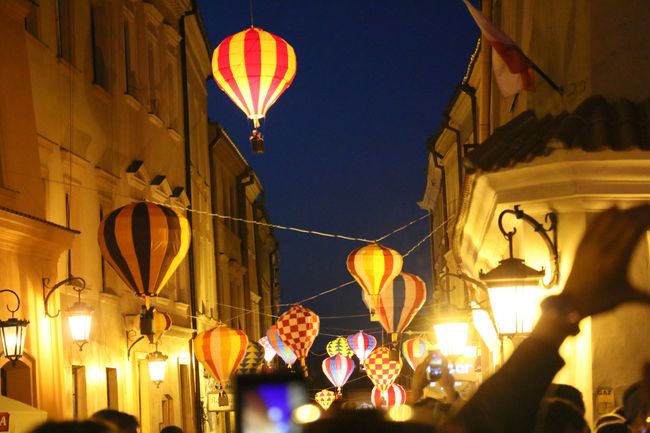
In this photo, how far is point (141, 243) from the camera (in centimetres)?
1541

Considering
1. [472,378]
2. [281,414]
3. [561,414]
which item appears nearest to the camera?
[281,414]

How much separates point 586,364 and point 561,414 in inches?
143

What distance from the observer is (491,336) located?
13.6 m

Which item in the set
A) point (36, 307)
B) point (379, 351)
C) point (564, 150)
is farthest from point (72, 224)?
point (379, 351)

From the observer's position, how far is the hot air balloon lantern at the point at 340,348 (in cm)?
3969

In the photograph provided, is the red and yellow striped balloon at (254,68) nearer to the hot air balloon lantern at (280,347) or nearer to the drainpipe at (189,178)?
the drainpipe at (189,178)

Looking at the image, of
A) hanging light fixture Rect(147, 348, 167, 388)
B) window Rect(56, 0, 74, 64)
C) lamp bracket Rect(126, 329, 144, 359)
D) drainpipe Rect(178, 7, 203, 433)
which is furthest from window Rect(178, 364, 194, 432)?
window Rect(56, 0, 74, 64)

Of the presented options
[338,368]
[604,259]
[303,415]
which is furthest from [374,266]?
[604,259]

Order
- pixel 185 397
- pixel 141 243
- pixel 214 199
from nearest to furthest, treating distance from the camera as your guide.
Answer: pixel 141 243, pixel 185 397, pixel 214 199

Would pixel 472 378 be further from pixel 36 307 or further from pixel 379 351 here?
pixel 36 307

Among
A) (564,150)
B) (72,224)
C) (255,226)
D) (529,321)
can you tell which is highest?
(255,226)

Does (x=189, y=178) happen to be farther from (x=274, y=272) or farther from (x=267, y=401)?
(x=274, y=272)

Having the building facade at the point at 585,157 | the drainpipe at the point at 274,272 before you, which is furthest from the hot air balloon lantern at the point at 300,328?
the drainpipe at the point at 274,272

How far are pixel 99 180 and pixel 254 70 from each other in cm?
369
